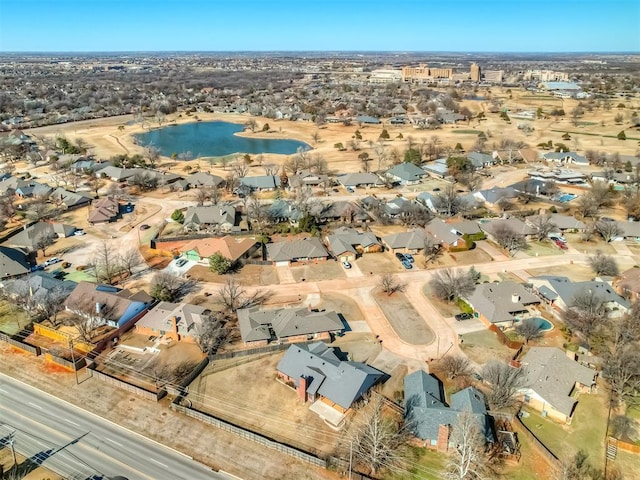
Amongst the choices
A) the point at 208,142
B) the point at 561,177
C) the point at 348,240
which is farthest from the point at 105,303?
the point at 208,142

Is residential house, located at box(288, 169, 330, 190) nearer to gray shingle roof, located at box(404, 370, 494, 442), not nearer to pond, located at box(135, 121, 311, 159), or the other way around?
pond, located at box(135, 121, 311, 159)

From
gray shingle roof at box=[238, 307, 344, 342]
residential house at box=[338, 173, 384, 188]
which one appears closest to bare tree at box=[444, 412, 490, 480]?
gray shingle roof at box=[238, 307, 344, 342]

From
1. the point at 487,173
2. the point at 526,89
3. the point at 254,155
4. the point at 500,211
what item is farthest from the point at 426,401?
the point at 526,89

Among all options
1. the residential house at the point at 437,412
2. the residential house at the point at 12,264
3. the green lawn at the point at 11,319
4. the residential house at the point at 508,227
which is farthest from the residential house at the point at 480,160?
the green lawn at the point at 11,319

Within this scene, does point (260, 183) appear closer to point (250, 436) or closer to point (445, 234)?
point (445, 234)

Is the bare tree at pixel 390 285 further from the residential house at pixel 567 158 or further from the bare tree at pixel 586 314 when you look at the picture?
the residential house at pixel 567 158

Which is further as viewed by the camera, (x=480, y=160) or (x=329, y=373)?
(x=480, y=160)
